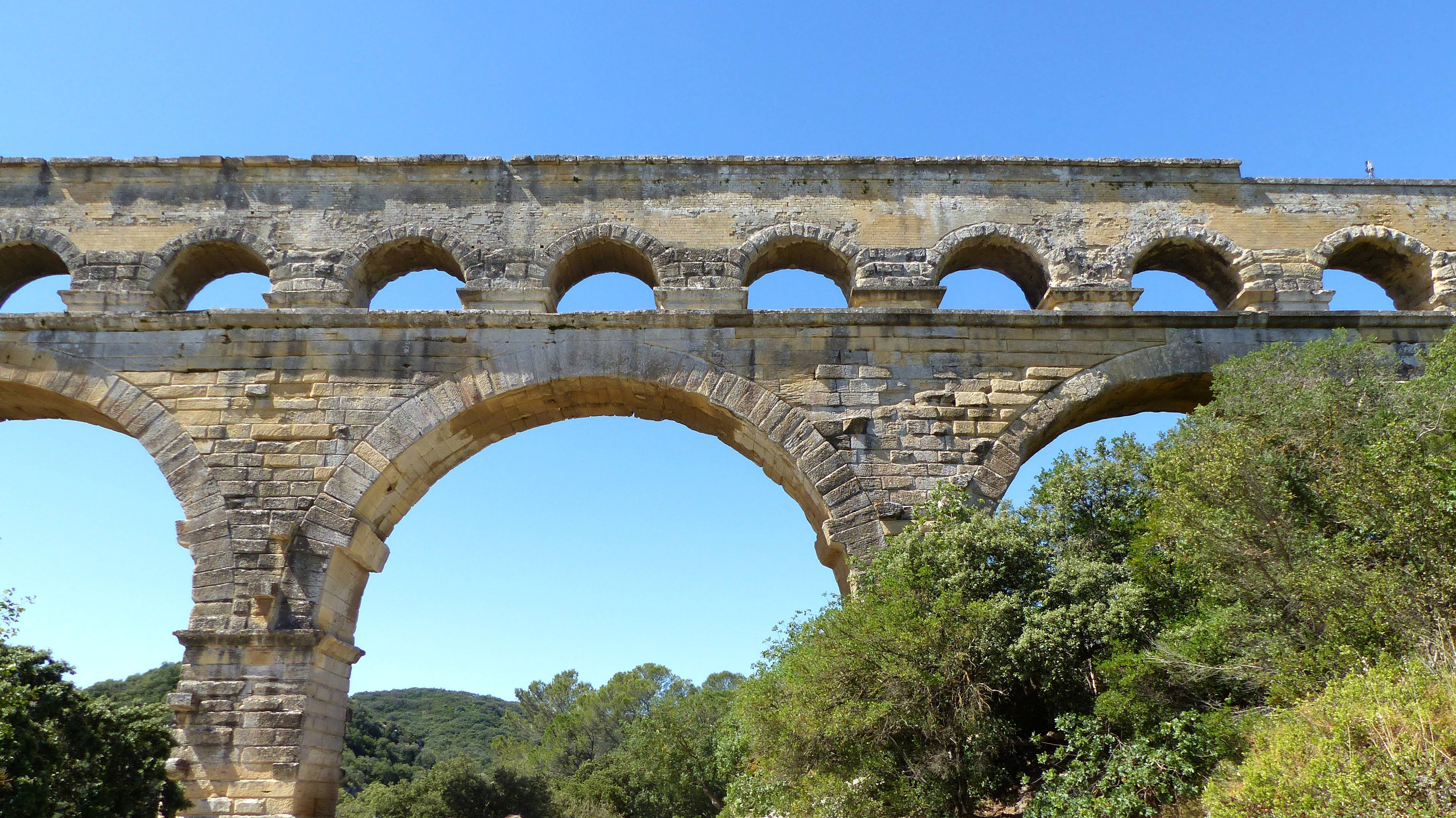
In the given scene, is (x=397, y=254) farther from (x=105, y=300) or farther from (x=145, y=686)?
(x=145, y=686)

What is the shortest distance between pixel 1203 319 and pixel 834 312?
3394mm

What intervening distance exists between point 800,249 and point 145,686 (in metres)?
26.5

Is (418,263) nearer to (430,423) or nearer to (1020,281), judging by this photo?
(430,423)

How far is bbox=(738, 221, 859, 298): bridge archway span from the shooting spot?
9.04 meters

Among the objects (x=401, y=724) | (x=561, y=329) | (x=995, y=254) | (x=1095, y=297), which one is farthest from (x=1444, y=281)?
(x=401, y=724)

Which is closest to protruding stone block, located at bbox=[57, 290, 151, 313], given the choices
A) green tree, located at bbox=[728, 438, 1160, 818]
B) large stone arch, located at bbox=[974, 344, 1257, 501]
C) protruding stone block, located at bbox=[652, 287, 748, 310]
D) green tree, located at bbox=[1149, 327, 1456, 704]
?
protruding stone block, located at bbox=[652, 287, 748, 310]

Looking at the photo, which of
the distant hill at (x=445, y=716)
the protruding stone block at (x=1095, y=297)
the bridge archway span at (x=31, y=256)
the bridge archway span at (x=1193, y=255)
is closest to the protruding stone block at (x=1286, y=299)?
the bridge archway span at (x=1193, y=255)

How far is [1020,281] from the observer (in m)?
9.77

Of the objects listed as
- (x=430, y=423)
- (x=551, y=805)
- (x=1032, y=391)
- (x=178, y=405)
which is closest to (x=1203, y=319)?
(x=1032, y=391)

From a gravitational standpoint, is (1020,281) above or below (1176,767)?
above

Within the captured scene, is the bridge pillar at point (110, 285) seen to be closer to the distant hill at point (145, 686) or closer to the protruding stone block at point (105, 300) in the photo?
the protruding stone block at point (105, 300)

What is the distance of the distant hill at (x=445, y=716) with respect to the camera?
1705 inches

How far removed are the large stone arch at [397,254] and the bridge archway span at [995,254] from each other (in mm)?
4450

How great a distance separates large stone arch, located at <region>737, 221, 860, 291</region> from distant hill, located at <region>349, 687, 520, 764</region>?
1349 inches
